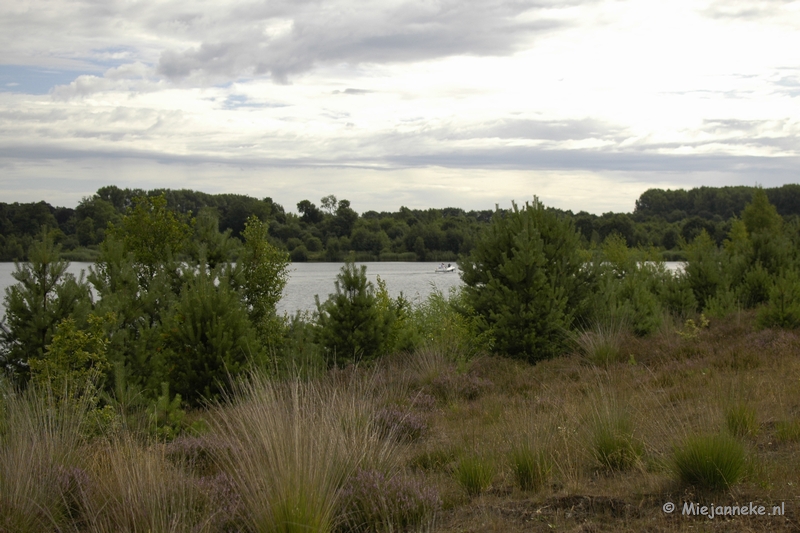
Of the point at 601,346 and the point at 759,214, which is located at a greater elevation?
the point at 759,214

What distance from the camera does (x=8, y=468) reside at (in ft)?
15.9

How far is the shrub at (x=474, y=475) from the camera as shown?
5391 mm

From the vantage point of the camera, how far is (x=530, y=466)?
5.52 metres

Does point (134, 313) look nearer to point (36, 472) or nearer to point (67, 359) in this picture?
point (67, 359)

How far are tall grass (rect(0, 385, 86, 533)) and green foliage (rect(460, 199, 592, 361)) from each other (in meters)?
9.04

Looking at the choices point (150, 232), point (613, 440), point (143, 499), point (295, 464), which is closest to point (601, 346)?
point (613, 440)

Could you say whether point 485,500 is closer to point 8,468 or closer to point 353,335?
point 8,468

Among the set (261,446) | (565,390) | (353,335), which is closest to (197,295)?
(353,335)

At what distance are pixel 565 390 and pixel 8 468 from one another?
6.97 m

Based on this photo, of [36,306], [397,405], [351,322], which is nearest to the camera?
[397,405]

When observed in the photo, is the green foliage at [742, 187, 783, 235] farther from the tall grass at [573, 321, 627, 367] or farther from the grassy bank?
the grassy bank

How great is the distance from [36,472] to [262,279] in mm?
13335

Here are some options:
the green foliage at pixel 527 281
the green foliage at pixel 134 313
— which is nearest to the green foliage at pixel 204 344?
the green foliage at pixel 134 313

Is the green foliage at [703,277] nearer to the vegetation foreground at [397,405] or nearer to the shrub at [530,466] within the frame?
the vegetation foreground at [397,405]
